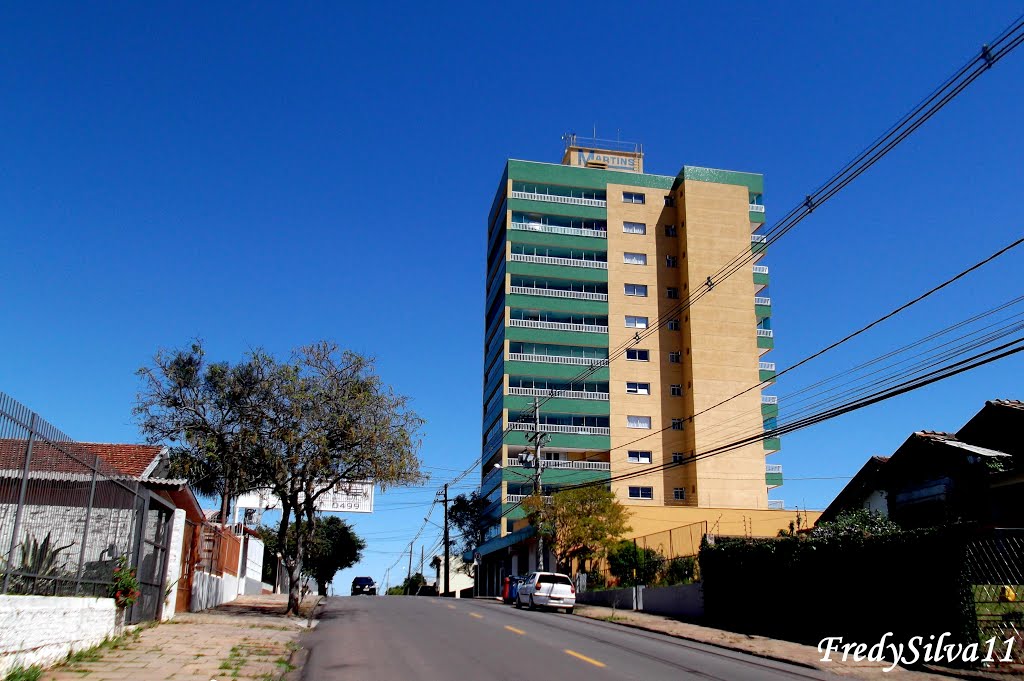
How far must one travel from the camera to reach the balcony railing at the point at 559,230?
75.4 metres

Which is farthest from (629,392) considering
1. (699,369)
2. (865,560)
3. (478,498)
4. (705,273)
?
(865,560)

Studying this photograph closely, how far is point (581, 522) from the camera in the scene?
40.6 metres

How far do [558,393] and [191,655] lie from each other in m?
58.5

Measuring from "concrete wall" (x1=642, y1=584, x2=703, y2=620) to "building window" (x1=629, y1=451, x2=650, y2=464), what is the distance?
129ft

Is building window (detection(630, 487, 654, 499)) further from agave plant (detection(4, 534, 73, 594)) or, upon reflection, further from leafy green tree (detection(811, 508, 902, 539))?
agave plant (detection(4, 534, 73, 594))

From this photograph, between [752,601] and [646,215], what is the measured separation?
5856 centimetres

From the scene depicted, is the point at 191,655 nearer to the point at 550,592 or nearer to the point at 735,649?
the point at 735,649

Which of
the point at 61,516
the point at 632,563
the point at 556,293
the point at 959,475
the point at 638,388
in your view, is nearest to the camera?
the point at 61,516

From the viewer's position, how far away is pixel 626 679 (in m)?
12.4

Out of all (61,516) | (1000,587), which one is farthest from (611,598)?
(61,516)

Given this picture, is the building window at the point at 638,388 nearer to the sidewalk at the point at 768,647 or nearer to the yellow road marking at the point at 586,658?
the sidewalk at the point at 768,647

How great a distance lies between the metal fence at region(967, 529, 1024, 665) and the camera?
46.8 ft

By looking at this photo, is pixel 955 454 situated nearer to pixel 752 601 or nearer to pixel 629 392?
pixel 752 601

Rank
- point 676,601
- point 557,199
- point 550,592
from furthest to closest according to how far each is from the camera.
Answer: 1. point 557,199
2. point 550,592
3. point 676,601
